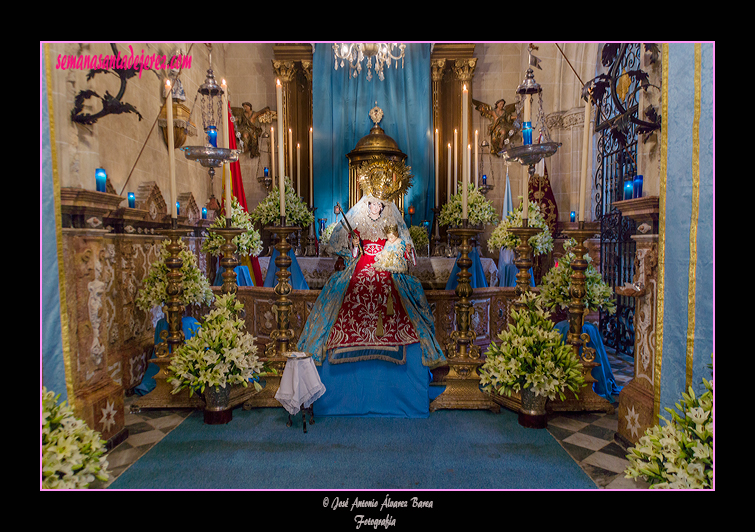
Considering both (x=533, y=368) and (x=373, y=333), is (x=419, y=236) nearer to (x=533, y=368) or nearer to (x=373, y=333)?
(x=373, y=333)

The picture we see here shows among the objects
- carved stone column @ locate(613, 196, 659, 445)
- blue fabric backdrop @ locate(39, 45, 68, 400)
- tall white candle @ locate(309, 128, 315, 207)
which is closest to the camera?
blue fabric backdrop @ locate(39, 45, 68, 400)

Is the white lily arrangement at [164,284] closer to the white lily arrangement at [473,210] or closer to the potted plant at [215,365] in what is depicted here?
the potted plant at [215,365]

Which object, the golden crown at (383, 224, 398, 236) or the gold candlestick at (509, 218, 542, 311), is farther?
the golden crown at (383, 224, 398, 236)

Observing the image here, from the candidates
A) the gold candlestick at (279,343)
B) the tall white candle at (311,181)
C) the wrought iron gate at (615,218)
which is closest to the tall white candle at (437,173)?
the tall white candle at (311,181)

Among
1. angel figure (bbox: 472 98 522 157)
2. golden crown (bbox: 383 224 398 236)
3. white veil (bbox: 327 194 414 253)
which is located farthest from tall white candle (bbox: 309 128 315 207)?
Result: golden crown (bbox: 383 224 398 236)

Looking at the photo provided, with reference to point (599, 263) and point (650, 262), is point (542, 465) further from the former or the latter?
point (599, 263)

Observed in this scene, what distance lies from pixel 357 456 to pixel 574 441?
1891 millimetres

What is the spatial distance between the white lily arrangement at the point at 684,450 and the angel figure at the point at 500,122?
6813 mm

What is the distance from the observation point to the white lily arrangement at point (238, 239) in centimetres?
562

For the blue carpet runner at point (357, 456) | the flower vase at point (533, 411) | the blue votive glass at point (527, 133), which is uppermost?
the blue votive glass at point (527, 133)

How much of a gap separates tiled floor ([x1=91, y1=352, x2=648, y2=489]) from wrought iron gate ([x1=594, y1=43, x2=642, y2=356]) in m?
2.84

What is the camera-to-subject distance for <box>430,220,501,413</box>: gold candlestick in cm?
417

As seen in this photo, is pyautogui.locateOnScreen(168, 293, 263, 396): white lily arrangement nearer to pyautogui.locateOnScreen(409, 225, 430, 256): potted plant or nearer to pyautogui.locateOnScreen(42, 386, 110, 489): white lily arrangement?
pyautogui.locateOnScreen(42, 386, 110, 489): white lily arrangement

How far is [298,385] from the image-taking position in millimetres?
3596
